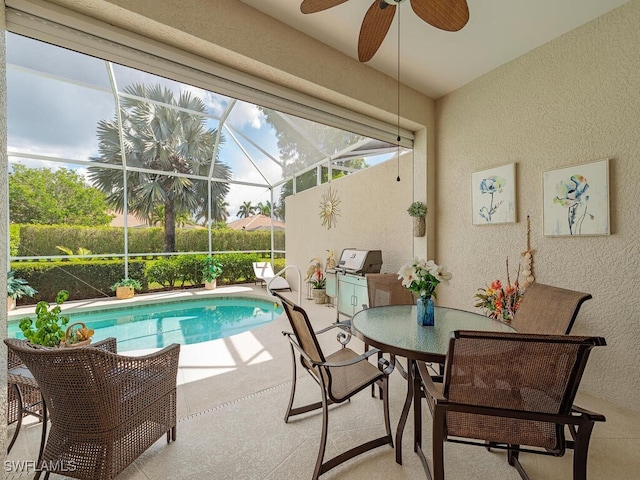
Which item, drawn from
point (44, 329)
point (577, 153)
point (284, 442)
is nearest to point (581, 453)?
point (284, 442)

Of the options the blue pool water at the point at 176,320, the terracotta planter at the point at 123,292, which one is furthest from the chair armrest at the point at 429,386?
the terracotta planter at the point at 123,292

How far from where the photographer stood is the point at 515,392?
1.19m

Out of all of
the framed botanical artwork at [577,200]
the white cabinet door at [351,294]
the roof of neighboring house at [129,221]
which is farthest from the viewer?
the roof of neighboring house at [129,221]

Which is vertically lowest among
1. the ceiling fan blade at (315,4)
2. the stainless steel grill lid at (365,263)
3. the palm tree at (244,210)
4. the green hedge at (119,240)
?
the stainless steel grill lid at (365,263)

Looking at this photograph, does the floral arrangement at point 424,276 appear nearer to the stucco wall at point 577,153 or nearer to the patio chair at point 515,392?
the patio chair at point 515,392

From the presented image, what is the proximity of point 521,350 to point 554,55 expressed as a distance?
2.94m

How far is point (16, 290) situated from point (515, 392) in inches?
339

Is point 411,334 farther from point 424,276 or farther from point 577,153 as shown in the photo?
point 577,153

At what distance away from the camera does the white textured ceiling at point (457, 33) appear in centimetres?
229

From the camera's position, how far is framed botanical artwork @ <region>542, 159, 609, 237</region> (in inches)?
92.5

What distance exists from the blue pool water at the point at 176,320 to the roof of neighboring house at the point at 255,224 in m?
3.20

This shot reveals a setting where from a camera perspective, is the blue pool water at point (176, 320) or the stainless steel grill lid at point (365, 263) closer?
the stainless steel grill lid at point (365, 263)

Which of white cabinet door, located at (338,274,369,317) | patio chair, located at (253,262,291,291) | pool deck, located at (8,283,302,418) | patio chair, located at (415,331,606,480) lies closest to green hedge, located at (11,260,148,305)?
patio chair, located at (253,262,291,291)

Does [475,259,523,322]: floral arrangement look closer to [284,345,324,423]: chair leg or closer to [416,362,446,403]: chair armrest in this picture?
[416,362,446,403]: chair armrest
